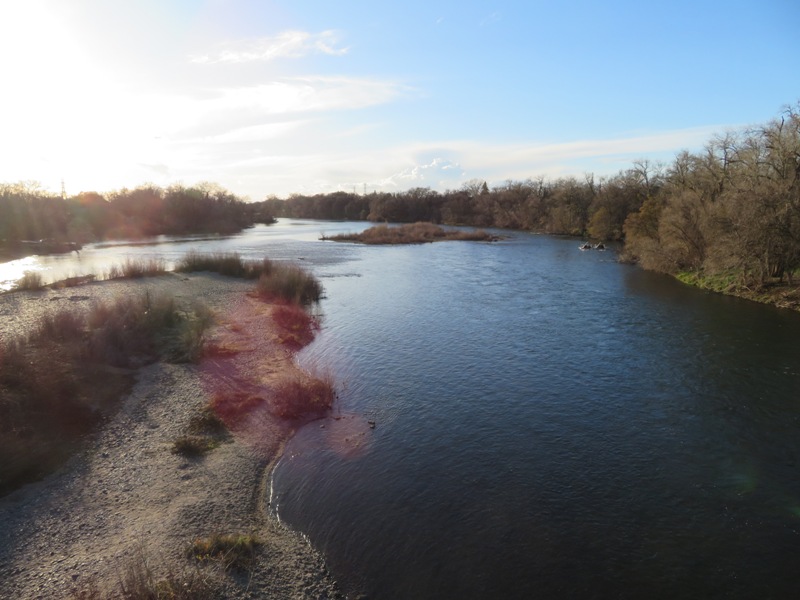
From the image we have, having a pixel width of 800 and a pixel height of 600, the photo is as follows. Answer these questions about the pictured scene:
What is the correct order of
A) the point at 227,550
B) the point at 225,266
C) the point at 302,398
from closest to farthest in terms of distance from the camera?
the point at 227,550
the point at 302,398
the point at 225,266

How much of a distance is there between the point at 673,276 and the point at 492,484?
1526 inches

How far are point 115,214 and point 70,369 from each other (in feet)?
283

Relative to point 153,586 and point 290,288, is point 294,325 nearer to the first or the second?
point 290,288

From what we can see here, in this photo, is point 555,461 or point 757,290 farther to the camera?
point 757,290

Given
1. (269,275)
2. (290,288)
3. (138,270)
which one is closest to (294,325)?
(290,288)

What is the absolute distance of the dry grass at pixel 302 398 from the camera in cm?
1495

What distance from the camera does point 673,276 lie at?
4284cm

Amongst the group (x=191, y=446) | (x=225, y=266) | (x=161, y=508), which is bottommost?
(x=161, y=508)

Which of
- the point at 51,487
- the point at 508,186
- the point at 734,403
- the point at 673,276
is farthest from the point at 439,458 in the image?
the point at 508,186

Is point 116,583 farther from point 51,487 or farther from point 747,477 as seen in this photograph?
point 747,477

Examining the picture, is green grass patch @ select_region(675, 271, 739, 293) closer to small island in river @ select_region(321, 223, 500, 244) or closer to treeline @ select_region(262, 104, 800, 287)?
treeline @ select_region(262, 104, 800, 287)

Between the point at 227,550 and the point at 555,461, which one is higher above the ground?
the point at 227,550

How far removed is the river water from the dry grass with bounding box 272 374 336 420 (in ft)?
2.18

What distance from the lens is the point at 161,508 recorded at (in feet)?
32.3
